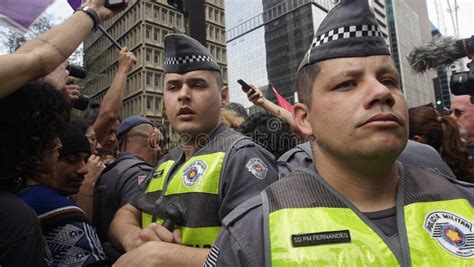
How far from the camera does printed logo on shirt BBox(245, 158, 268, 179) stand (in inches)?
73.1

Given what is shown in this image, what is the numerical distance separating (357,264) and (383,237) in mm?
154

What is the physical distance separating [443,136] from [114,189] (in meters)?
2.81

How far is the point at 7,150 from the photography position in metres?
1.59

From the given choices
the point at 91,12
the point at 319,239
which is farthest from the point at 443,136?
the point at 91,12

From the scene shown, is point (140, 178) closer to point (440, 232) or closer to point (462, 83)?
point (440, 232)

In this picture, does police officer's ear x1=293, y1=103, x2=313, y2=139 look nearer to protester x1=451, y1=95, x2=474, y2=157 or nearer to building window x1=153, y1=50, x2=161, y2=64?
protester x1=451, y1=95, x2=474, y2=157

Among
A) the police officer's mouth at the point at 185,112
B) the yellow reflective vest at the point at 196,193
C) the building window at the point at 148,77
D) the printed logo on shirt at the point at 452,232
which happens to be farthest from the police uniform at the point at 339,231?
the building window at the point at 148,77

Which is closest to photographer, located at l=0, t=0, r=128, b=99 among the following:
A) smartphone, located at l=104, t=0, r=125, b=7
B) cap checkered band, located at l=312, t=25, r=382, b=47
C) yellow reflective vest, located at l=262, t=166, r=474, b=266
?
smartphone, located at l=104, t=0, r=125, b=7

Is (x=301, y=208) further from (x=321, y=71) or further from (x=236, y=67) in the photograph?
(x=236, y=67)

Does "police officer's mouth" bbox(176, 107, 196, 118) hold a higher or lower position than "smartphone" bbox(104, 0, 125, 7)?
lower

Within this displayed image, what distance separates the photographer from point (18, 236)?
4.62 feet

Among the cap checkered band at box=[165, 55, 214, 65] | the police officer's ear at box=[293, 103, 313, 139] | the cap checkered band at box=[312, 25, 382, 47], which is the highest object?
the cap checkered band at box=[165, 55, 214, 65]

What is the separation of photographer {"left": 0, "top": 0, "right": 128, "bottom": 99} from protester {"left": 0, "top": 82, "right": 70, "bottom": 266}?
5.6 inches

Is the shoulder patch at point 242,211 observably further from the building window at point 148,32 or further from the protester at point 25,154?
the building window at point 148,32
